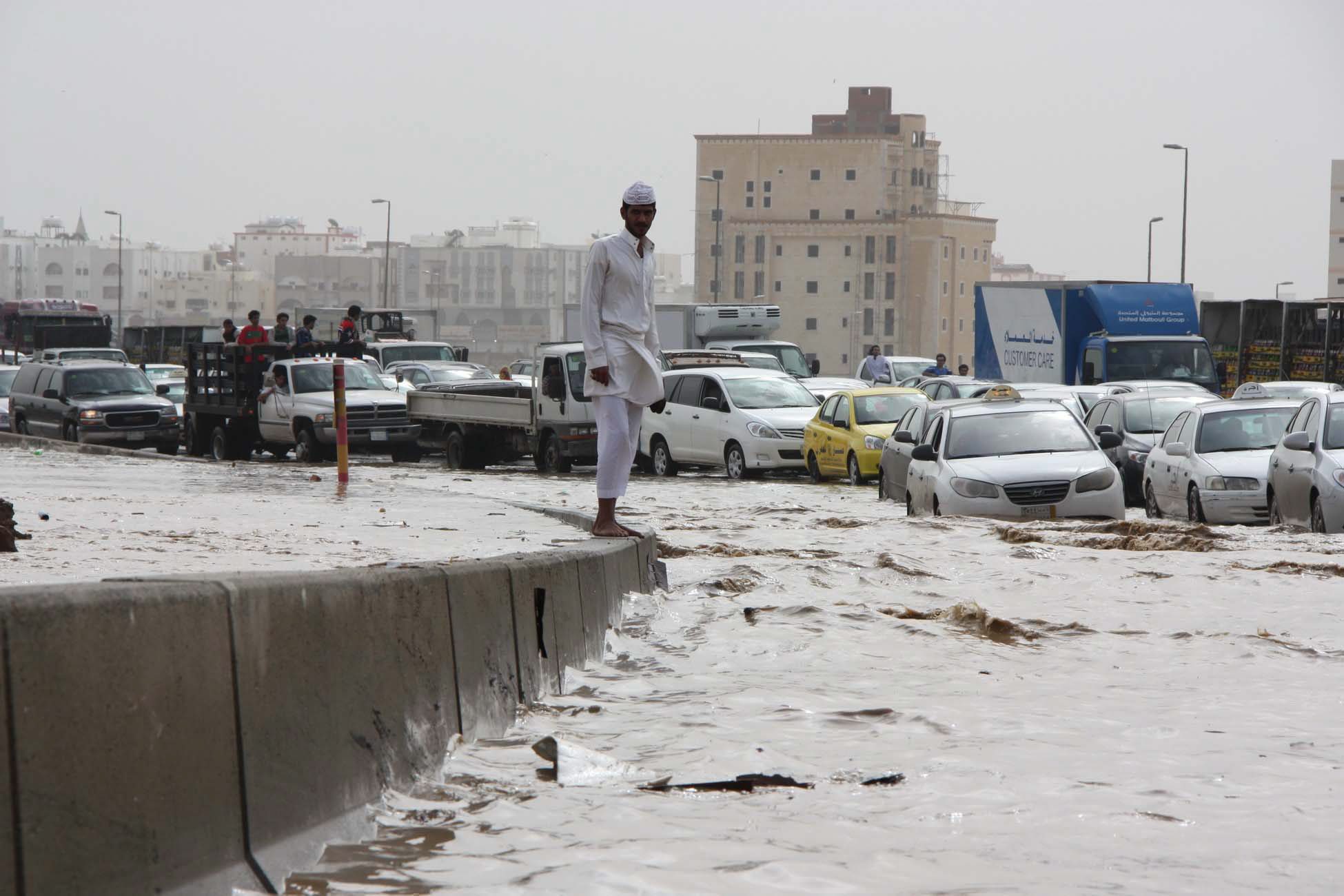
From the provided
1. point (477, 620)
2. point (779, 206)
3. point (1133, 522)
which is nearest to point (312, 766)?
point (477, 620)

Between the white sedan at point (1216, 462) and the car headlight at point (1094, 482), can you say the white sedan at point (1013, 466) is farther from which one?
the white sedan at point (1216, 462)

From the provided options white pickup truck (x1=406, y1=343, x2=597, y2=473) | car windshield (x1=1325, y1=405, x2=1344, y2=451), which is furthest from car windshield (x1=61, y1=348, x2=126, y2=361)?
car windshield (x1=1325, y1=405, x2=1344, y2=451)

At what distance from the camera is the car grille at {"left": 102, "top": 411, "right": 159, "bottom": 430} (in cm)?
3253

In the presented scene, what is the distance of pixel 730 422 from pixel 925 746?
20035mm

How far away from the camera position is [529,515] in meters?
12.9

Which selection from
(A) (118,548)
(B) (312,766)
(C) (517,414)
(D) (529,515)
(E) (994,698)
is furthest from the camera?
(C) (517,414)

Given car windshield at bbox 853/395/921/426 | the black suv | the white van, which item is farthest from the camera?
the black suv

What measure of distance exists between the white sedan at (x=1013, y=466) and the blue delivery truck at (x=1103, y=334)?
15.8m

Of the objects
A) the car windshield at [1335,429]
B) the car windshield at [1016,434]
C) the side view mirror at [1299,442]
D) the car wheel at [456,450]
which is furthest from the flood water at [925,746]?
the car wheel at [456,450]

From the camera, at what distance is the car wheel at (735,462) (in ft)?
83.0

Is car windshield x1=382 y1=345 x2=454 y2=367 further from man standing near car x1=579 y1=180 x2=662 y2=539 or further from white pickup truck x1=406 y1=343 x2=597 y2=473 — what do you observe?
man standing near car x1=579 y1=180 x2=662 y2=539

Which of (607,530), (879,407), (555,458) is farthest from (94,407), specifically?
(607,530)

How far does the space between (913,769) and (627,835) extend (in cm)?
119

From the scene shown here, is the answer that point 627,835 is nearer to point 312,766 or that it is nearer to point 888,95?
point 312,766
